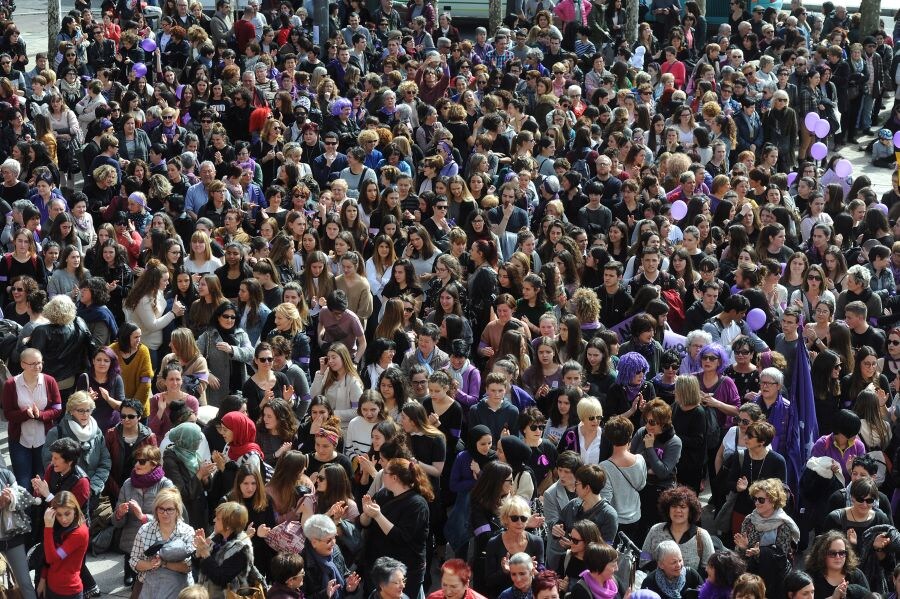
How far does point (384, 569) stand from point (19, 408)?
4.09 metres

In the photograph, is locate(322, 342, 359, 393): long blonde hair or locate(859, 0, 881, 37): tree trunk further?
locate(859, 0, 881, 37): tree trunk

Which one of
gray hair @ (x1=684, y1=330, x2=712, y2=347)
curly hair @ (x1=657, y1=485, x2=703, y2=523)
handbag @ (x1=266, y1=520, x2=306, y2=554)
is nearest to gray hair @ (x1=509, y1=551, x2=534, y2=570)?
curly hair @ (x1=657, y1=485, x2=703, y2=523)

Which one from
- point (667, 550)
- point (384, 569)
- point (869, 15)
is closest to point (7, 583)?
point (384, 569)

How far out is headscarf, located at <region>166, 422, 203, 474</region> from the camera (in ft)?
34.1

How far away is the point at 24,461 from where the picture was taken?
38.1 feet

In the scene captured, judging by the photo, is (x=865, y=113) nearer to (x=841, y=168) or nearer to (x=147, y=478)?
(x=841, y=168)

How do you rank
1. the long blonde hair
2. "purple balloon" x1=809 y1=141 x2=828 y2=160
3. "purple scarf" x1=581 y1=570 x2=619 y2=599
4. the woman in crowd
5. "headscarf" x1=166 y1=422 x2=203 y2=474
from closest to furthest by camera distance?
1. "purple scarf" x1=581 y1=570 x2=619 y2=599
2. the woman in crowd
3. "headscarf" x1=166 y1=422 x2=203 y2=474
4. the long blonde hair
5. "purple balloon" x1=809 y1=141 x2=828 y2=160

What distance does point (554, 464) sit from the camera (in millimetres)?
10672

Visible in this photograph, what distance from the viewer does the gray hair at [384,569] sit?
28.2ft

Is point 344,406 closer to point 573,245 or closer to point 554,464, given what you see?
point 554,464

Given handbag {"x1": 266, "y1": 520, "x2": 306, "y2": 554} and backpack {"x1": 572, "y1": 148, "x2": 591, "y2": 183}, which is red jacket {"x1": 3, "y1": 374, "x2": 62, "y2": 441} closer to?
handbag {"x1": 266, "y1": 520, "x2": 306, "y2": 554}

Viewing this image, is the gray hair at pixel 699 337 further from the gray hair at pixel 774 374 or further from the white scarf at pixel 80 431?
the white scarf at pixel 80 431

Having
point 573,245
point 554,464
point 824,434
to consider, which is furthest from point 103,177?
point 824,434

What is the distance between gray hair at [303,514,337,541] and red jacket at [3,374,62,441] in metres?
3.26
